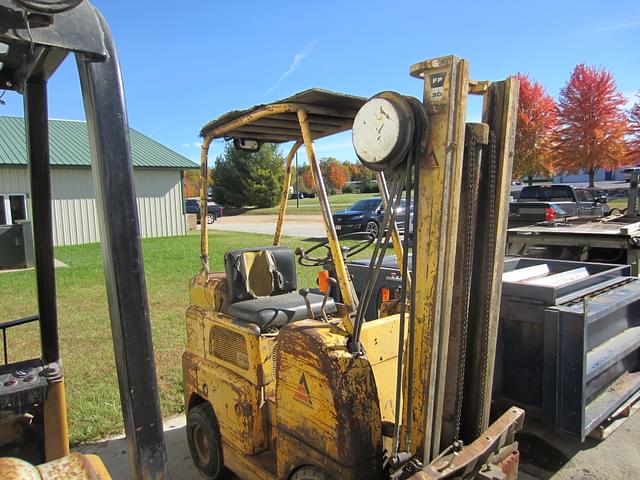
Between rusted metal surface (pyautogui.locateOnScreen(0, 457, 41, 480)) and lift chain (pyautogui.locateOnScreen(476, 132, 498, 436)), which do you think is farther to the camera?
lift chain (pyautogui.locateOnScreen(476, 132, 498, 436))

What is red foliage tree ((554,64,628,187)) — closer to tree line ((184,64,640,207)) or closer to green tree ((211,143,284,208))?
tree line ((184,64,640,207))

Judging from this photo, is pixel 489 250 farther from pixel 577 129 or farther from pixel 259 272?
pixel 577 129

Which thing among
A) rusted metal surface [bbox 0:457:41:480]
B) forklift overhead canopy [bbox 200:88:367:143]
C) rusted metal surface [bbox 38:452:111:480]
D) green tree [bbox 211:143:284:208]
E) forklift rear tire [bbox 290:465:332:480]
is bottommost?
forklift rear tire [bbox 290:465:332:480]

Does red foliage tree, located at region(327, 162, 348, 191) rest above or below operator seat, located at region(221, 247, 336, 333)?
above

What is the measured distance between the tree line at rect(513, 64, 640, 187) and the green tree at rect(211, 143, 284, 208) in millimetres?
20834

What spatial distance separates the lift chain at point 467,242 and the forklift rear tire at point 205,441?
1.89 metres

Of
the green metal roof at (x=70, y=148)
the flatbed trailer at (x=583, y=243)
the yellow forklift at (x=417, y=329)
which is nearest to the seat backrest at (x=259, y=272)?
the yellow forklift at (x=417, y=329)

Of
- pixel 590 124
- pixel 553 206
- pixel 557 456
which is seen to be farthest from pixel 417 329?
pixel 590 124

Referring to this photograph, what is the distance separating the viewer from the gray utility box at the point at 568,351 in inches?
122

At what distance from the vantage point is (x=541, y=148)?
1171 inches

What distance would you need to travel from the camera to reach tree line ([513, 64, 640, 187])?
27594 mm

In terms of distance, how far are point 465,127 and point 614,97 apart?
102ft

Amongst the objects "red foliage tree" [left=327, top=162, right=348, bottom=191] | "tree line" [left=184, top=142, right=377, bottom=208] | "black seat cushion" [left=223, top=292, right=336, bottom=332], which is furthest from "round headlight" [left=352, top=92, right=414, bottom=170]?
"red foliage tree" [left=327, top=162, right=348, bottom=191]

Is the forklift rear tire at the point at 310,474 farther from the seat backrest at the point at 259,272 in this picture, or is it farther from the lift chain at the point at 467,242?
the seat backrest at the point at 259,272
